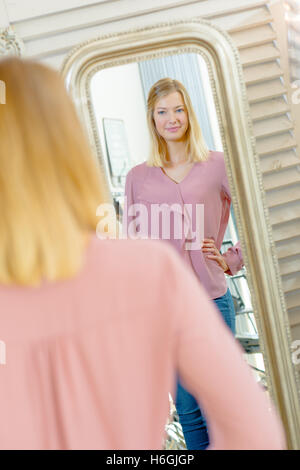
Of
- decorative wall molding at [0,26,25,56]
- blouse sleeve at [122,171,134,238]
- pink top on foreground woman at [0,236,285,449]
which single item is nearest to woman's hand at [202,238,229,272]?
blouse sleeve at [122,171,134,238]

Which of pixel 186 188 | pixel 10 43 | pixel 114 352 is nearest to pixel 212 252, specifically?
pixel 186 188

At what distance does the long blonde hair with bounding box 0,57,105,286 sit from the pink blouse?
1027 mm

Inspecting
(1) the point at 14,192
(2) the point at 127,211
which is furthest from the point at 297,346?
(1) the point at 14,192

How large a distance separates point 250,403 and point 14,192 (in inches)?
14.2

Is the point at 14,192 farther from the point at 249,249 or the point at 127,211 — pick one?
the point at 249,249

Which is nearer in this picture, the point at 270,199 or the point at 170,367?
the point at 170,367

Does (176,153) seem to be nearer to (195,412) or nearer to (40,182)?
(195,412)

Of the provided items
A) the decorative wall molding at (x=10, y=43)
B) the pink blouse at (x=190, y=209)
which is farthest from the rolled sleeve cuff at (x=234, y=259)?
the decorative wall molding at (x=10, y=43)

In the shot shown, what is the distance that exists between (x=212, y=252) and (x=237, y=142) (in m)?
0.34

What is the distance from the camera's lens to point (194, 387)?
66 centimetres

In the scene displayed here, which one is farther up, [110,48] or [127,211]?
[110,48]

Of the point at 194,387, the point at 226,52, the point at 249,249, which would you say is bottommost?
the point at 194,387

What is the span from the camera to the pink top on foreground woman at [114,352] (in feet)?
2.15

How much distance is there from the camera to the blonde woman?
0.64 m
